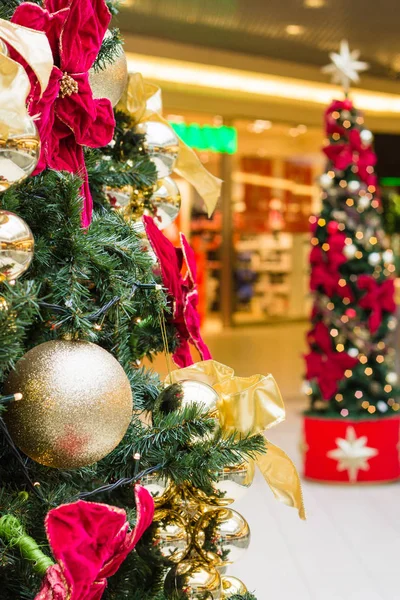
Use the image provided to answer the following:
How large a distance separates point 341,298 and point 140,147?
3.15m

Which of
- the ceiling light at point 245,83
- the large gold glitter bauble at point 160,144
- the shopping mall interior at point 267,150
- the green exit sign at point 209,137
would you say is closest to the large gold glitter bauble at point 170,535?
the large gold glitter bauble at point 160,144

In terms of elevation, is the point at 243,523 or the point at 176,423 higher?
the point at 176,423

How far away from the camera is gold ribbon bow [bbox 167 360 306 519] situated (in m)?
1.03

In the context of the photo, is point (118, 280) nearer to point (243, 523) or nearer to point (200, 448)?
point (200, 448)

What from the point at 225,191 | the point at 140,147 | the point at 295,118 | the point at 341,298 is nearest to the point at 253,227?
the point at 225,191

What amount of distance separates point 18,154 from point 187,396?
0.41m

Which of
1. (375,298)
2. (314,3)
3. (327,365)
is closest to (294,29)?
(314,3)

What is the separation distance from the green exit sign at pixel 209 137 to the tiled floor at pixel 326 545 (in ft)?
16.9

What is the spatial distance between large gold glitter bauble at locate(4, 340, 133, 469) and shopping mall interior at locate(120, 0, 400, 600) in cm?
294

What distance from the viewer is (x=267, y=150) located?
10.4 meters

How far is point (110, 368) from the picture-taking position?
0.86 metres

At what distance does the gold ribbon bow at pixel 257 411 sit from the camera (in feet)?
3.39

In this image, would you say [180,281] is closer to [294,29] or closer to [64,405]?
[64,405]

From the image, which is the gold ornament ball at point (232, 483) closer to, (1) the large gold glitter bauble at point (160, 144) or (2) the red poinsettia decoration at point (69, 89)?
(2) the red poinsettia decoration at point (69, 89)
